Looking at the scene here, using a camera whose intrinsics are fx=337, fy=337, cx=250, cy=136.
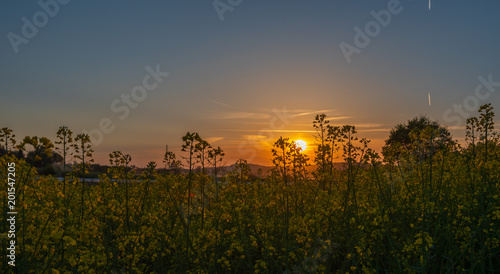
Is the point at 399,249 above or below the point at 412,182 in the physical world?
below

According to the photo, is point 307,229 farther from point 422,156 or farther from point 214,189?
point 422,156

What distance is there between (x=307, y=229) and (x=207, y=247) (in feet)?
4.92

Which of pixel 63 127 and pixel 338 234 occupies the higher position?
pixel 63 127

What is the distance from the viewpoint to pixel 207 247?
4652mm

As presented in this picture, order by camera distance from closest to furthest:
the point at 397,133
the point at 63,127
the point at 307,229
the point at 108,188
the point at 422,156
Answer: the point at 307,229 → the point at 63,127 → the point at 422,156 → the point at 108,188 → the point at 397,133

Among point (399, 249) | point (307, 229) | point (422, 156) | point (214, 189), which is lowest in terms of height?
point (399, 249)

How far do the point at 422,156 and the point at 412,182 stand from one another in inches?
20.8

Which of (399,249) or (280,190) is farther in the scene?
(280,190)

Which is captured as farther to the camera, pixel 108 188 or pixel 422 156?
pixel 108 188

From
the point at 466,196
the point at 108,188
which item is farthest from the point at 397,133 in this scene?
the point at 108,188

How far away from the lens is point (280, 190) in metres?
6.79

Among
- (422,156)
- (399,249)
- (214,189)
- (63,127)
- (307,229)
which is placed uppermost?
(63,127)

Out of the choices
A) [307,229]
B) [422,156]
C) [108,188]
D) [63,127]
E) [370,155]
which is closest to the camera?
[307,229]

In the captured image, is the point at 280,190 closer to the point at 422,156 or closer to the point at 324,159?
the point at 324,159
